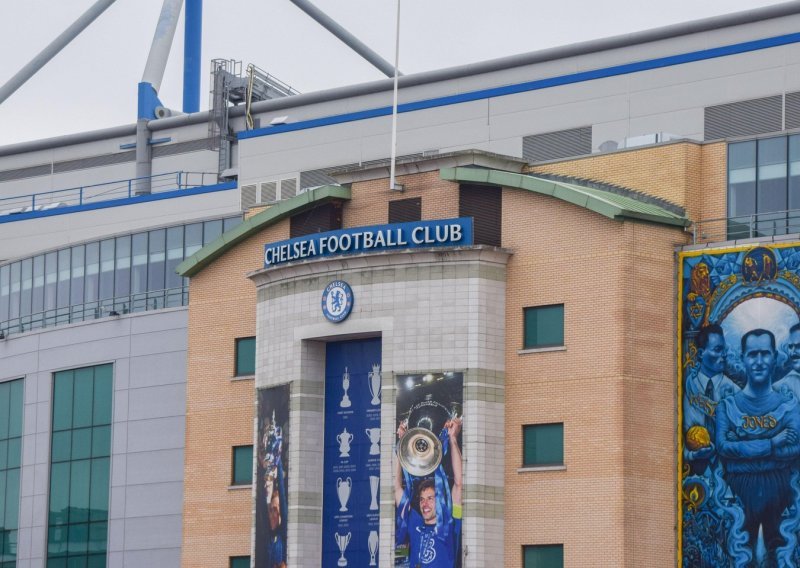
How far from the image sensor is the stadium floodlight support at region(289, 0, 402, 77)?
12325 centimetres

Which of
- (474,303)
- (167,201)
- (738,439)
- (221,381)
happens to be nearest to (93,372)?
(221,381)

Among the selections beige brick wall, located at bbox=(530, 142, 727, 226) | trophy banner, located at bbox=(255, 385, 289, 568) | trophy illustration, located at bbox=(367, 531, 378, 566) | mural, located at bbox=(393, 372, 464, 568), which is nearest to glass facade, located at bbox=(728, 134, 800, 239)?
beige brick wall, located at bbox=(530, 142, 727, 226)

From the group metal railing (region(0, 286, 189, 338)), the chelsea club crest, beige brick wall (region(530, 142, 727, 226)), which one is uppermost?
beige brick wall (region(530, 142, 727, 226))

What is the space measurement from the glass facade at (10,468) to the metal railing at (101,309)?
11.9ft

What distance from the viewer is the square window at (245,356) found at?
241 feet

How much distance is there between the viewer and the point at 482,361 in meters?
64.9

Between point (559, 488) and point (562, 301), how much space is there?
20.3ft

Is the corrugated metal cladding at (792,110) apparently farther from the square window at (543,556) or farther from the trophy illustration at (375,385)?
the square window at (543,556)

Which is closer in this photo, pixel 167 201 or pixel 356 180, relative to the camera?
pixel 356 180

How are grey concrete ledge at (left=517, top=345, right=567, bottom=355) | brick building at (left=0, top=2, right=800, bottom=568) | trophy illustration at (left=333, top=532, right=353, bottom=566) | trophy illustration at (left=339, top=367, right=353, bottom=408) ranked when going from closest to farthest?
brick building at (left=0, top=2, right=800, bottom=568)
grey concrete ledge at (left=517, top=345, right=567, bottom=355)
trophy illustration at (left=333, top=532, right=353, bottom=566)
trophy illustration at (left=339, top=367, right=353, bottom=408)

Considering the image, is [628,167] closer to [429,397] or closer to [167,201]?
[429,397]

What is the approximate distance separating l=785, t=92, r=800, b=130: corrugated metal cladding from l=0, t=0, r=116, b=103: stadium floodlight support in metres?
57.8

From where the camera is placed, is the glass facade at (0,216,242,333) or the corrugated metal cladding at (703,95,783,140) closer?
the corrugated metal cladding at (703,95,783,140)

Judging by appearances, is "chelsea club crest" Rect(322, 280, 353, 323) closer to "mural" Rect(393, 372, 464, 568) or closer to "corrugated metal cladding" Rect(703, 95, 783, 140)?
"mural" Rect(393, 372, 464, 568)
